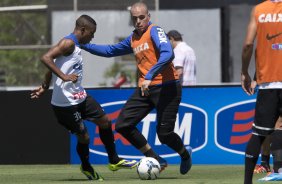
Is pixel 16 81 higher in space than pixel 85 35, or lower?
lower

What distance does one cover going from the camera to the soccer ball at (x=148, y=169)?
1315 cm

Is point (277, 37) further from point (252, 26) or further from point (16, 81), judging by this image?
point (16, 81)

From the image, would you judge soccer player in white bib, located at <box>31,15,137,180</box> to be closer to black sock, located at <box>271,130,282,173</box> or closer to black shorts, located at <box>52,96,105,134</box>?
black shorts, located at <box>52,96,105,134</box>

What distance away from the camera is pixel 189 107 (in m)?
16.8

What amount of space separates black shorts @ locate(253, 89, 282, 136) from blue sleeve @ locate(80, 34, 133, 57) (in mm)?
3264

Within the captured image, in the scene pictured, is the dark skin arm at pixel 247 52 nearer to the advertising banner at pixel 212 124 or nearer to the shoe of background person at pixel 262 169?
the shoe of background person at pixel 262 169

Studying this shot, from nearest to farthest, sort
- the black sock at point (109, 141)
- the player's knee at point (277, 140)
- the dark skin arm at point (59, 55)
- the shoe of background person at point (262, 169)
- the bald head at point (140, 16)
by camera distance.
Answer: the player's knee at point (277, 140) → the dark skin arm at point (59, 55) → the bald head at point (140, 16) → the black sock at point (109, 141) → the shoe of background person at point (262, 169)

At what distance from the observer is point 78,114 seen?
532 inches

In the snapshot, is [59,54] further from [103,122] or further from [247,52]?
[247,52]

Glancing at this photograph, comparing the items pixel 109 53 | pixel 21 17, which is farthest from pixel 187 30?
pixel 109 53

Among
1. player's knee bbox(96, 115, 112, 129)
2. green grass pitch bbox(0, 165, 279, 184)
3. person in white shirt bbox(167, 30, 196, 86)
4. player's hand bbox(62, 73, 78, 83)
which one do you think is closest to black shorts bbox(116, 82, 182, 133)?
player's knee bbox(96, 115, 112, 129)

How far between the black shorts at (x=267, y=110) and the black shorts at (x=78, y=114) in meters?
3.28

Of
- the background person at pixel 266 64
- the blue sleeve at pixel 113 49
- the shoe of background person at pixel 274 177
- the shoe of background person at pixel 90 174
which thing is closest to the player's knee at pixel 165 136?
the shoe of background person at pixel 90 174

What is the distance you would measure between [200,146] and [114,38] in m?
9.11
